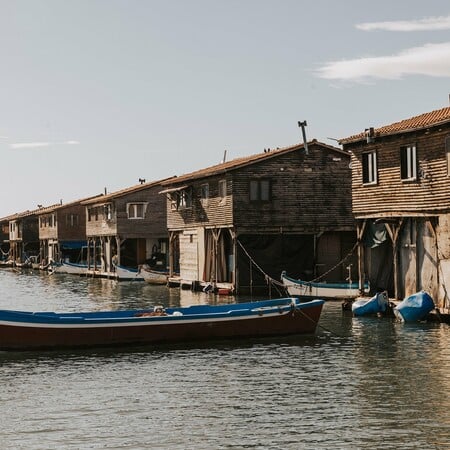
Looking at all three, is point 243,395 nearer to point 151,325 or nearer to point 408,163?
point 151,325

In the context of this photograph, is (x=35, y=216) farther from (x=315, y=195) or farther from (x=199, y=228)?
(x=315, y=195)

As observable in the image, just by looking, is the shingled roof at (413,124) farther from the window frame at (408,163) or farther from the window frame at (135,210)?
the window frame at (135,210)

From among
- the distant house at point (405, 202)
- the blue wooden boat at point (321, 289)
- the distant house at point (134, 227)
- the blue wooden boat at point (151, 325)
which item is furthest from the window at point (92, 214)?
the blue wooden boat at point (151, 325)

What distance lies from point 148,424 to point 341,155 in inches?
1332

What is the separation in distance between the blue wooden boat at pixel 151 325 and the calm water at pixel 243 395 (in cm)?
48

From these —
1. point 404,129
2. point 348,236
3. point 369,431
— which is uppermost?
point 404,129

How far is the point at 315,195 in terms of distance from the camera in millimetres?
47531

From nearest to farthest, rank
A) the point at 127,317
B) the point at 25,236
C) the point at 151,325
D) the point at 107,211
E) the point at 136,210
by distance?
the point at 151,325 → the point at 127,317 → the point at 136,210 → the point at 107,211 → the point at 25,236

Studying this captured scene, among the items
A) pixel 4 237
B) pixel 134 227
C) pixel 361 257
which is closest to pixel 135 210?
pixel 134 227

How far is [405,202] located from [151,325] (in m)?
11.8

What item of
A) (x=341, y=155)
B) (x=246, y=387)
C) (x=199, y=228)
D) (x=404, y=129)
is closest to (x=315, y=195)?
(x=341, y=155)

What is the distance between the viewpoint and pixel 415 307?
30.1 meters

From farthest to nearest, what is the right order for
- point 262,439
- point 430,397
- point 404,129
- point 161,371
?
1. point 404,129
2. point 161,371
3. point 430,397
4. point 262,439

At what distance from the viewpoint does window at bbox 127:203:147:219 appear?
70.6 metres
